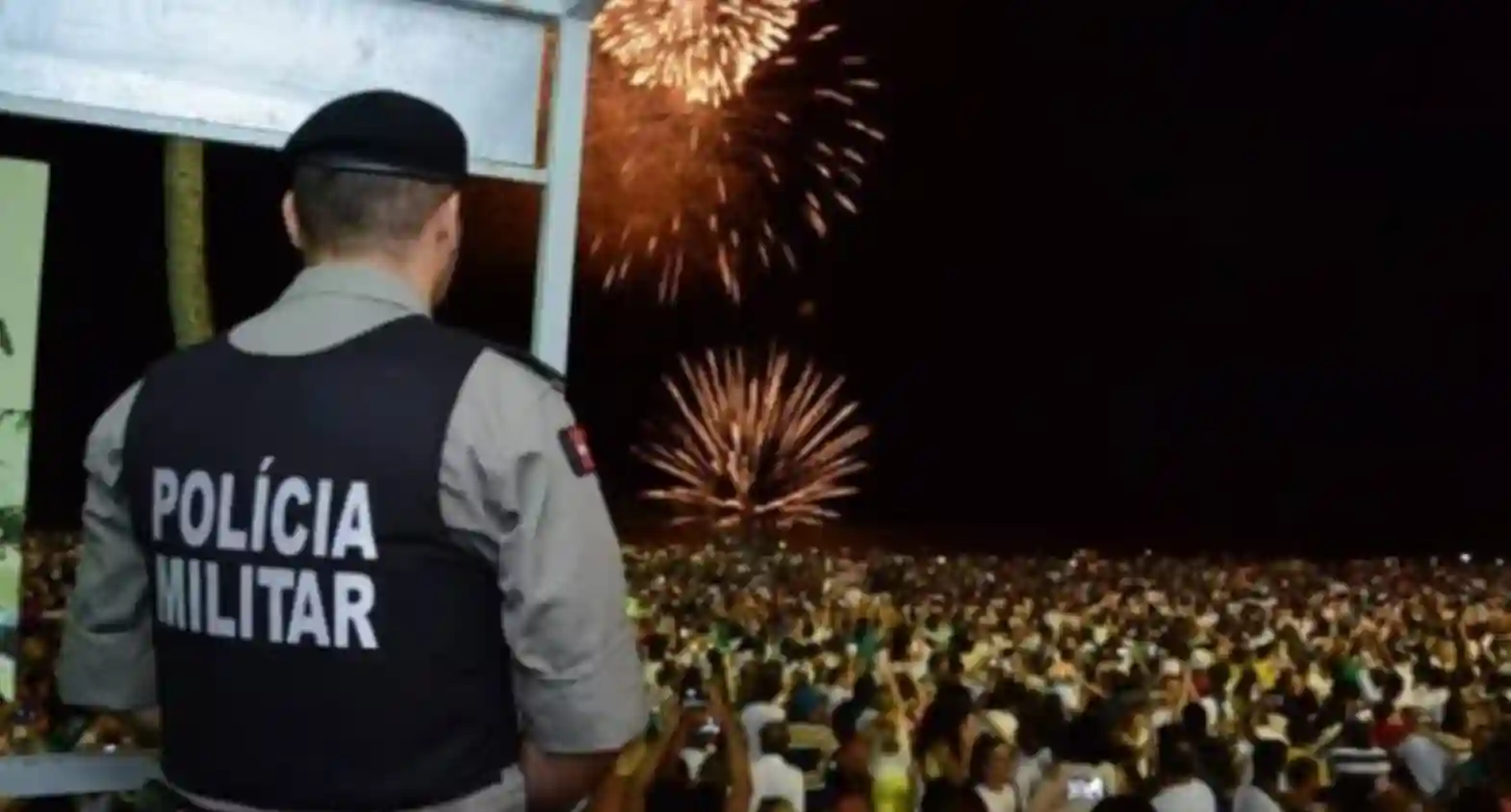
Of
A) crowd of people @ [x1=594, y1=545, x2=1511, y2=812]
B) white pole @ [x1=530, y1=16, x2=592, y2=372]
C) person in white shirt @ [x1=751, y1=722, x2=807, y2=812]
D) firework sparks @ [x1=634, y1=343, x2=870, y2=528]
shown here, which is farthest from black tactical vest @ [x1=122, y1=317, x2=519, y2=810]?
firework sparks @ [x1=634, y1=343, x2=870, y2=528]

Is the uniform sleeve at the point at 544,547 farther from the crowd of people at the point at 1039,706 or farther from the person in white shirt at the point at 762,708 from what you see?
the person in white shirt at the point at 762,708

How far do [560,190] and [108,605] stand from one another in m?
1.05

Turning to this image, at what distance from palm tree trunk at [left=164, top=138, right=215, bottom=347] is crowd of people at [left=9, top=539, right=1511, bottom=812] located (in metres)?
1.09

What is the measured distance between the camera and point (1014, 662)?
434 inches

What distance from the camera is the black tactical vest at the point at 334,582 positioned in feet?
5.50

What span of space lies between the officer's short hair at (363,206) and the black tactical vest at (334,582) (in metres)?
0.11

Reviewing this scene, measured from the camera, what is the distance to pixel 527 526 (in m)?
1.64

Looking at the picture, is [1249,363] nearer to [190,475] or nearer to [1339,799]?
[1339,799]

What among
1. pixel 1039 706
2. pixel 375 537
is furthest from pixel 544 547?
pixel 1039 706

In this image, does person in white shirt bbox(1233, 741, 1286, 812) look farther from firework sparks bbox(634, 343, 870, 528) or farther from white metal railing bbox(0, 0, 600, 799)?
firework sparks bbox(634, 343, 870, 528)

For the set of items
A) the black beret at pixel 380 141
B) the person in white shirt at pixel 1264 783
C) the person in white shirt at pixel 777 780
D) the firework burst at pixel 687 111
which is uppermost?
the firework burst at pixel 687 111

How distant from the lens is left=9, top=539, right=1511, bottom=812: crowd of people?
19.6 ft

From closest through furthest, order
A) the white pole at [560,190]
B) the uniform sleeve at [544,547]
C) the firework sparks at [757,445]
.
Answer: the uniform sleeve at [544,547], the white pole at [560,190], the firework sparks at [757,445]

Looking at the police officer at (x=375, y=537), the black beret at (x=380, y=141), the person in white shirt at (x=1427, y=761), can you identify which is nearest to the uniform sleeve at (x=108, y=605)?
the police officer at (x=375, y=537)
